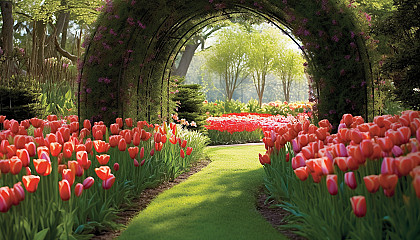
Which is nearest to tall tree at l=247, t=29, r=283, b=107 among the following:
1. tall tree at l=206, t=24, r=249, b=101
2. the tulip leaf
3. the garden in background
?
tall tree at l=206, t=24, r=249, b=101

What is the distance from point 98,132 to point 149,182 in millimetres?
1069

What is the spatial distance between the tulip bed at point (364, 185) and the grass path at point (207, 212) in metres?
0.48

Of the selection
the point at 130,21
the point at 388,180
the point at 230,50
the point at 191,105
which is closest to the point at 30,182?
the point at 388,180

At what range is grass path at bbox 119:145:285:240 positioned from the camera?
341 centimetres

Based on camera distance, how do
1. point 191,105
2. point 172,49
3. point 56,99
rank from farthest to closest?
point 191,105
point 56,99
point 172,49

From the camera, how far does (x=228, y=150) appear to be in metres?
9.43

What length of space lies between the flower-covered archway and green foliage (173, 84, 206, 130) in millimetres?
4089

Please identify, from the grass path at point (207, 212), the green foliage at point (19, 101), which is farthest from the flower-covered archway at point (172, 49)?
the green foliage at point (19, 101)

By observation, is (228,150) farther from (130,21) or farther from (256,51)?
(256,51)

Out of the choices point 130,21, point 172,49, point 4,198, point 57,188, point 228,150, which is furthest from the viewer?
point 228,150

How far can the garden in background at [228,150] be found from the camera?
267 centimetres

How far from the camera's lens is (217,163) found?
7402mm

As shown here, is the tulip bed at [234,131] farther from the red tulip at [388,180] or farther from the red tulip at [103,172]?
the red tulip at [388,180]

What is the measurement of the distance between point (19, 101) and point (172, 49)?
4.94 metres
